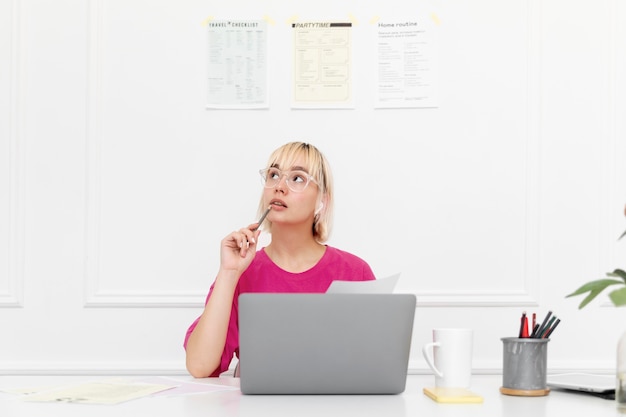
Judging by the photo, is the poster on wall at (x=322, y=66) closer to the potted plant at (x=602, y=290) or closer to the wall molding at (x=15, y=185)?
the wall molding at (x=15, y=185)

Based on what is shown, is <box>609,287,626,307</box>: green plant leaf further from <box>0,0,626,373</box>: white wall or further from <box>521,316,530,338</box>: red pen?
<box>0,0,626,373</box>: white wall

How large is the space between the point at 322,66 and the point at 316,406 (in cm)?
158

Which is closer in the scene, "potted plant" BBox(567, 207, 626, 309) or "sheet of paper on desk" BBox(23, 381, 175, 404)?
"potted plant" BBox(567, 207, 626, 309)

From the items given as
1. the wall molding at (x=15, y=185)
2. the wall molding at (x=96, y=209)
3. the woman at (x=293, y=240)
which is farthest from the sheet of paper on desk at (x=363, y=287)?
the wall molding at (x=15, y=185)

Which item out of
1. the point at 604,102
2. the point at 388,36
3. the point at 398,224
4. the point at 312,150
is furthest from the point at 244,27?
the point at 604,102

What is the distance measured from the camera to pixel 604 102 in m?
2.64

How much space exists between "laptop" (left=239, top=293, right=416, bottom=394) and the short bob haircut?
0.84 m

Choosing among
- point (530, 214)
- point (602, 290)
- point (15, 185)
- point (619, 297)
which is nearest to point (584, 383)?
point (602, 290)

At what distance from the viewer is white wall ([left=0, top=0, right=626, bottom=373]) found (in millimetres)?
2615

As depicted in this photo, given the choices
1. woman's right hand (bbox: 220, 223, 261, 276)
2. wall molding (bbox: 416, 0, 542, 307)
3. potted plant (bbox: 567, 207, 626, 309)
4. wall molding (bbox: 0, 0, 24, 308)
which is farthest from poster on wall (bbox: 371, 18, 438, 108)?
potted plant (bbox: 567, 207, 626, 309)

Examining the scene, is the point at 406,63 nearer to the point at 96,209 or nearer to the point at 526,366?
the point at 96,209

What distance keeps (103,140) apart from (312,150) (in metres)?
0.83

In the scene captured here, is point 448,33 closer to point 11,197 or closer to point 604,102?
point 604,102

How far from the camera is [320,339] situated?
1331mm
